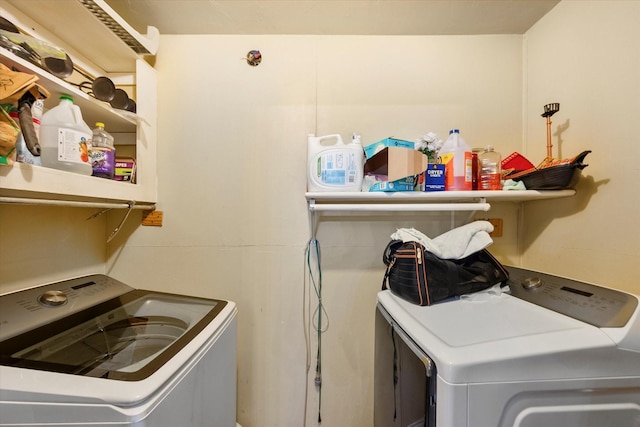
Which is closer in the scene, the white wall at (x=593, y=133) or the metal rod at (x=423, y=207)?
the white wall at (x=593, y=133)

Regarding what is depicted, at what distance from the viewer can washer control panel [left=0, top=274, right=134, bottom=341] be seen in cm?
81

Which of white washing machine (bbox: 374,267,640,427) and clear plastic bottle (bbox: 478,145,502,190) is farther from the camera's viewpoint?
clear plastic bottle (bbox: 478,145,502,190)

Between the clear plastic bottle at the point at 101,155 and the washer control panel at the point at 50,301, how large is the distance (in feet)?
1.58

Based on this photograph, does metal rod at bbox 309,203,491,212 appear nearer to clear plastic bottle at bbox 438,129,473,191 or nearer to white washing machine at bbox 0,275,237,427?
clear plastic bottle at bbox 438,129,473,191

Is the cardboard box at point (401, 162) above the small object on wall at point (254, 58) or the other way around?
the other way around

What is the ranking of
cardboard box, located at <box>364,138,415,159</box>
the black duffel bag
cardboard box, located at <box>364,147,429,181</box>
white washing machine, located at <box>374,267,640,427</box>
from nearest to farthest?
1. white washing machine, located at <box>374,267,640,427</box>
2. the black duffel bag
3. cardboard box, located at <box>364,147,429,181</box>
4. cardboard box, located at <box>364,138,415,159</box>

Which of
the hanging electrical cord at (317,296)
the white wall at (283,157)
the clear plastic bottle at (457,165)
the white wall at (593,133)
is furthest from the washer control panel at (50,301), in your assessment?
the white wall at (593,133)

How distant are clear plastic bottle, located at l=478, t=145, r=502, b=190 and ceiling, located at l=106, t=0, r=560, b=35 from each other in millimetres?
717

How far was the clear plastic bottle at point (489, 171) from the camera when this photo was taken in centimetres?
122

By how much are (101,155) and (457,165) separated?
159 centimetres

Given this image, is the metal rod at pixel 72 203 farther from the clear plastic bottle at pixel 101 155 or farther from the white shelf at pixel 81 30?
the white shelf at pixel 81 30

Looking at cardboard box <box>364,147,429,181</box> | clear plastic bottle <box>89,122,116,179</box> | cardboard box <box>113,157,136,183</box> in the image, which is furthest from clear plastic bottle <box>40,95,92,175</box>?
cardboard box <box>364,147,429,181</box>

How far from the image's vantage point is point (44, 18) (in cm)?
108

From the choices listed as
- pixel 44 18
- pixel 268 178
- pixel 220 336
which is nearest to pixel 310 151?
pixel 268 178
